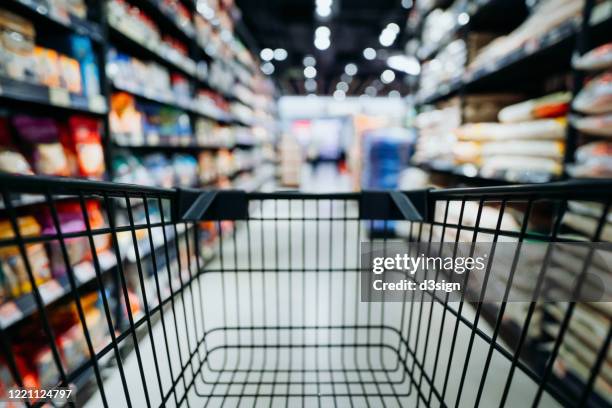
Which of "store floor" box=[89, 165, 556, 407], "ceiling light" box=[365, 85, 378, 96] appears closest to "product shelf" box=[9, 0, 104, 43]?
"store floor" box=[89, 165, 556, 407]

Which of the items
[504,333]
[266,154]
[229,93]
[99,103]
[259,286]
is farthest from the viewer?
[266,154]

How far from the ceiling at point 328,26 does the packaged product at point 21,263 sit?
5.03m

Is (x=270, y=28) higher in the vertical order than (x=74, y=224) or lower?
higher

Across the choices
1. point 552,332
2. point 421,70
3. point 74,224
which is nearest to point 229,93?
point 421,70

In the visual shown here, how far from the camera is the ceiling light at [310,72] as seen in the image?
1164cm

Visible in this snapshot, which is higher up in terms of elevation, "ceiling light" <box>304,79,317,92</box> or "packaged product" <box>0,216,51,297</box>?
"ceiling light" <box>304,79,317,92</box>

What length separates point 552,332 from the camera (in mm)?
1368

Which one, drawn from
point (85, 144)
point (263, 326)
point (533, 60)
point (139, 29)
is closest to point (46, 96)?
point (85, 144)

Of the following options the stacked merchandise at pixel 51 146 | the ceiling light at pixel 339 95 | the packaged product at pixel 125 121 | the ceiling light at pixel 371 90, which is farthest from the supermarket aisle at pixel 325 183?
the ceiling light at pixel 339 95

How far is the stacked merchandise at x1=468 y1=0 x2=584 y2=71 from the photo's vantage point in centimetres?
129

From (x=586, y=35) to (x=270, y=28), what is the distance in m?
6.94

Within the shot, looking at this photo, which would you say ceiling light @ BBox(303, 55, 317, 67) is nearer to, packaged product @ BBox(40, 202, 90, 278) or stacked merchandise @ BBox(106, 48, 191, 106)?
stacked merchandise @ BBox(106, 48, 191, 106)

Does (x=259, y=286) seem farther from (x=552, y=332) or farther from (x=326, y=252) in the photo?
(x=552, y=332)

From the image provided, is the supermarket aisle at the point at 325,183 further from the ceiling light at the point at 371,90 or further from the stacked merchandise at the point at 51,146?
the ceiling light at the point at 371,90
